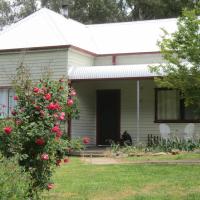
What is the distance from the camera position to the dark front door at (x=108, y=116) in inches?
794

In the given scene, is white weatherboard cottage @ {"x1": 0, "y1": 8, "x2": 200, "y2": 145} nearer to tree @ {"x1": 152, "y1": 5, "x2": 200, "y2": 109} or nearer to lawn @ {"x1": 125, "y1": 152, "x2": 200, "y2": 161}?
lawn @ {"x1": 125, "y1": 152, "x2": 200, "y2": 161}

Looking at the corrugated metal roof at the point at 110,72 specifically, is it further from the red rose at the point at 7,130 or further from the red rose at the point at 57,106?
the red rose at the point at 7,130

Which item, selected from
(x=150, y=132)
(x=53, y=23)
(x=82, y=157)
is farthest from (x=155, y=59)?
(x=82, y=157)

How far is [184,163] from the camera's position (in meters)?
13.1

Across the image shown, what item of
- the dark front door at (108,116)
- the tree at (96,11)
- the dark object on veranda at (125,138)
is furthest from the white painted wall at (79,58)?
the tree at (96,11)

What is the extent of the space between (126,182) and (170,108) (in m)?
9.53

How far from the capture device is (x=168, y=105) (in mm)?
19359

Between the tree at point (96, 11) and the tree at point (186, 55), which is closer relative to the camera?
the tree at point (186, 55)

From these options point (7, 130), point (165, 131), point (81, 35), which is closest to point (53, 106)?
point (7, 130)

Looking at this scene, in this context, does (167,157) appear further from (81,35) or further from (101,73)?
(81,35)

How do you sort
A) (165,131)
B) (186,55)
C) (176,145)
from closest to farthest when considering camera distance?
(186,55) → (176,145) → (165,131)

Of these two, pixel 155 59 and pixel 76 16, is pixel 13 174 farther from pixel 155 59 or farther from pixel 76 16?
pixel 76 16

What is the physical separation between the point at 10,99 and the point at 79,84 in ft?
8.80

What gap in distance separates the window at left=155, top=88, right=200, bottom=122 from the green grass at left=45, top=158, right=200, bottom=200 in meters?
6.45
